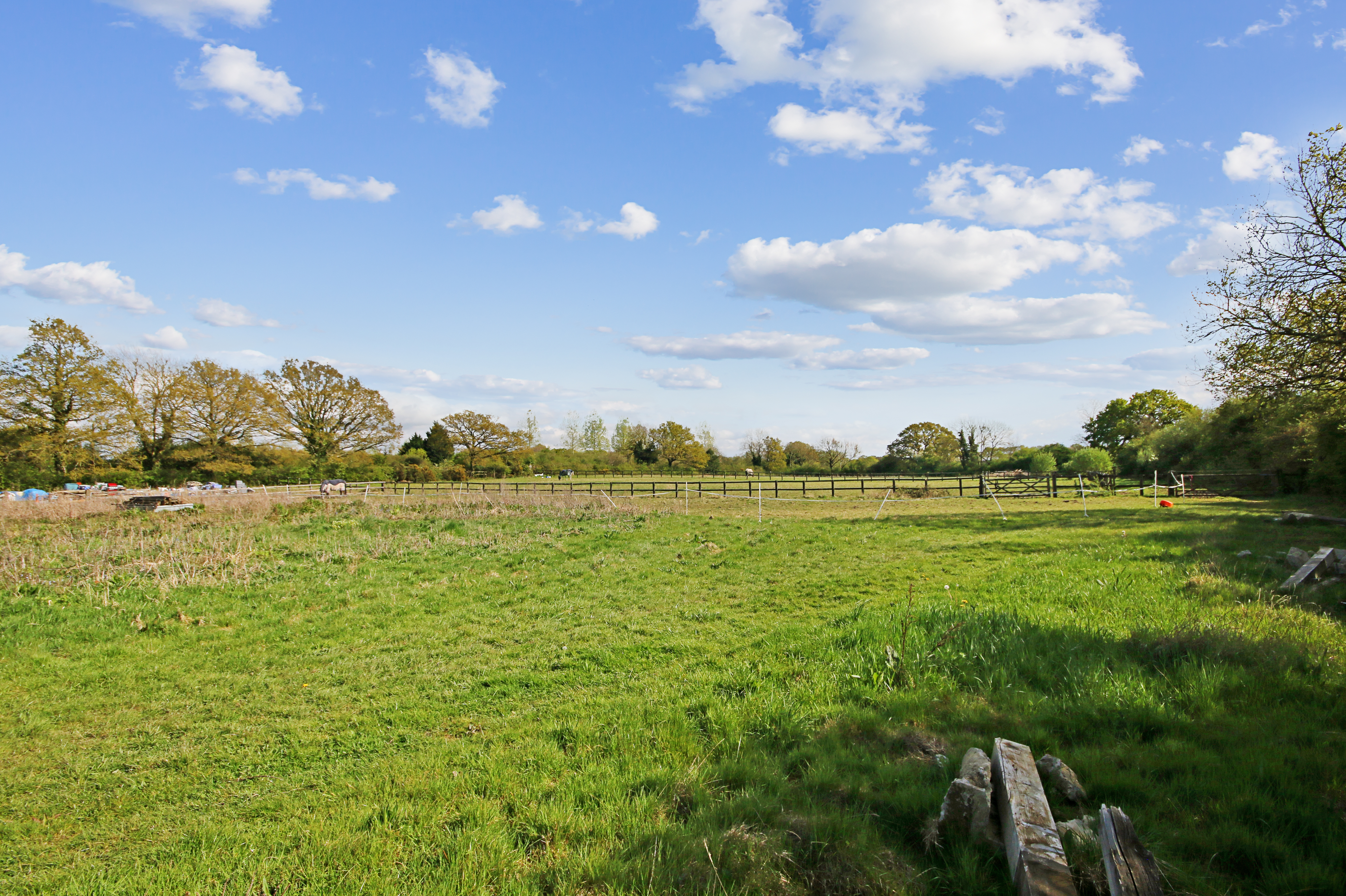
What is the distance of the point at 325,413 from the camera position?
2010 inches

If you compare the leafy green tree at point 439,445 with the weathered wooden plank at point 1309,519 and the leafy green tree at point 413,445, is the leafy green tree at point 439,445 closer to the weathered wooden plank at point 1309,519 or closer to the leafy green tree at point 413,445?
the leafy green tree at point 413,445

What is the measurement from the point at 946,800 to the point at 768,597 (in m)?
6.21

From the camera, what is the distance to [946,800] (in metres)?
2.97

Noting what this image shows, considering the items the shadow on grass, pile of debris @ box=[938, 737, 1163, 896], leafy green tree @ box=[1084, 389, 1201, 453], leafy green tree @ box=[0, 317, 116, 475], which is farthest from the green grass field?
leafy green tree @ box=[1084, 389, 1201, 453]

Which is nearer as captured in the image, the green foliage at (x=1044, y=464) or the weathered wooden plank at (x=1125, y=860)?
the weathered wooden plank at (x=1125, y=860)

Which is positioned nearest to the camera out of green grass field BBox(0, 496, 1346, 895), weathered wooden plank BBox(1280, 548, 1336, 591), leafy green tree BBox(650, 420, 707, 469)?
green grass field BBox(0, 496, 1346, 895)

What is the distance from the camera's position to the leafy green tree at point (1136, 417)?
167 feet

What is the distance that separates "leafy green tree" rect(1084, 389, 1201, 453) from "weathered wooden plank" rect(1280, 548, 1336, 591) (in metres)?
47.7

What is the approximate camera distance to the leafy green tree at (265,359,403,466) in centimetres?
4875

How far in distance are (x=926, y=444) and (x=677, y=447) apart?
94.7 ft

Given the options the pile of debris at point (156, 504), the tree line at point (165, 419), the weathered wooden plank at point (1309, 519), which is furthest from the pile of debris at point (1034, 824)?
the tree line at point (165, 419)

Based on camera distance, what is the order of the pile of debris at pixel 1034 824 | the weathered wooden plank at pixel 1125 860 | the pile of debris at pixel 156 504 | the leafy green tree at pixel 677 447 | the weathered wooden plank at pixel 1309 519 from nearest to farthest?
the weathered wooden plank at pixel 1125 860 → the pile of debris at pixel 1034 824 → the weathered wooden plank at pixel 1309 519 → the pile of debris at pixel 156 504 → the leafy green tree at pixel 677 447

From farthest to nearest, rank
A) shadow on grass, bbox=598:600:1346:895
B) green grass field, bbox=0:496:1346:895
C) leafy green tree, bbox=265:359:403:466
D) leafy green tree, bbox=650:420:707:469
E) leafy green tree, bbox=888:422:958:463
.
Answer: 1. leafy green tree, bbox=650:420:707:469
2. leafy green tree, bbox=888:422:958:463
3. leafy green tree, bbox=265:359:403:466
4. green grass field, bbox=0:496:1346:895
5. shadow on grass, bbox=598:600:1346:895

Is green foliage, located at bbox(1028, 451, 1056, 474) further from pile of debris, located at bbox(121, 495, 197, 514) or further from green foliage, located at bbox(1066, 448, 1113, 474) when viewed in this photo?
pile of debris, located at bbox(121, 495, 197, 514)
